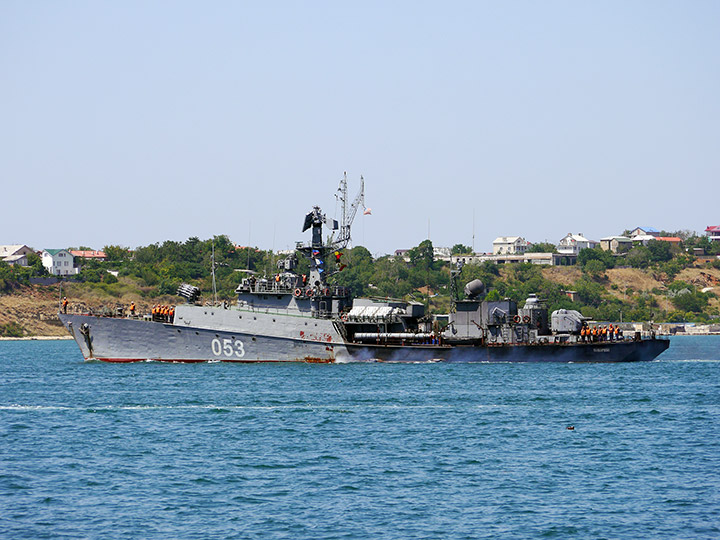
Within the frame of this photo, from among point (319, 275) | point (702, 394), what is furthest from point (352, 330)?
point (702, 394)

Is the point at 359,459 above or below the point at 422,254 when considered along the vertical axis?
below

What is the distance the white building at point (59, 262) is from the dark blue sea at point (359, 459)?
12877cm

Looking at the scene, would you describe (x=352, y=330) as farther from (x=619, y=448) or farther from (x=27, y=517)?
(x=27, y=517)

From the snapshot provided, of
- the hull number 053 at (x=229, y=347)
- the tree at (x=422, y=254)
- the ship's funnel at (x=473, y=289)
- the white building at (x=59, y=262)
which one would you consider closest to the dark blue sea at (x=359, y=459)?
the hull number 053 at (x=229, y=347)

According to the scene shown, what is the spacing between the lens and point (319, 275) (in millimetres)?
69875

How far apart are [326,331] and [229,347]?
7.03 m

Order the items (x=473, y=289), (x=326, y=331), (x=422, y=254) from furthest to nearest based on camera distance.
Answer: (x=422, y=254) < (x=473, y=289) < (x=326, y=331)

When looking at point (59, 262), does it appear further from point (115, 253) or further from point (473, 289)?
point (473, 289)

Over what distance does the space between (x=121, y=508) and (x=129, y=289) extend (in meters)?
141

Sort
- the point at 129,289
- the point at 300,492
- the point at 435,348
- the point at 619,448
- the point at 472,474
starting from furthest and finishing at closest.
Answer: the point at 129,289, the point at 435,348, the point at 619,448, the point at 472,474, the point at 300,492

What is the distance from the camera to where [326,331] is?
2596 inches

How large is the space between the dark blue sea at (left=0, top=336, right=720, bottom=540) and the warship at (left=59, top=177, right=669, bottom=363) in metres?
9.15

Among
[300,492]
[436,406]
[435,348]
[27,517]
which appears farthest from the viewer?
[435,348]

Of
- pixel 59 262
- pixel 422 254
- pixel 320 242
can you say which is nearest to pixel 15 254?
pixel 59 262
